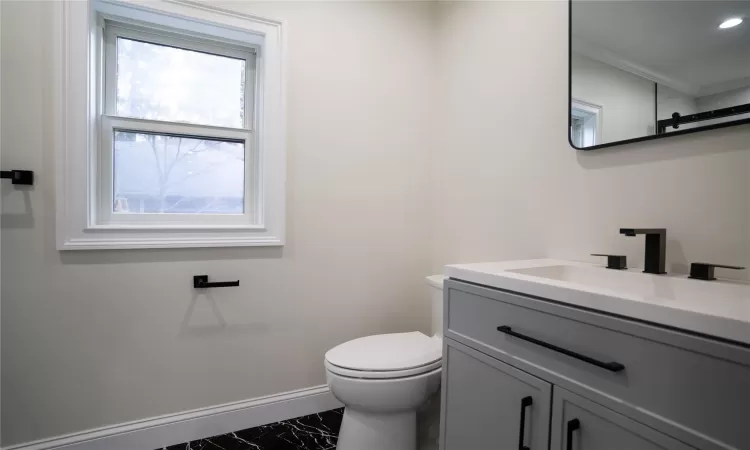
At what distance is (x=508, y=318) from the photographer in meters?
1.00

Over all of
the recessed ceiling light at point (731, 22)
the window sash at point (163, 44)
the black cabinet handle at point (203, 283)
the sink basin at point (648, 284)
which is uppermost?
the window sash at point (163, 44)

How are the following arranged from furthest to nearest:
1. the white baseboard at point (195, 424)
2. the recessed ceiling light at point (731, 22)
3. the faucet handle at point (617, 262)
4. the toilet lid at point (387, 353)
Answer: the white baseboard at point (195, 424), the toilet lid at point (387, 353), the faucet handle at point (617, 262), the recessed ceiling light at point (731, 22)

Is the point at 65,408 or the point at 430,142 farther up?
the point at 430,142

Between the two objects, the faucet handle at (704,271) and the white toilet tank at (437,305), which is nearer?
the faucet handle at (704,271)

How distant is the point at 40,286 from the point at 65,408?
0.51m

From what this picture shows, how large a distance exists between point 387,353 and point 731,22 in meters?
1.48

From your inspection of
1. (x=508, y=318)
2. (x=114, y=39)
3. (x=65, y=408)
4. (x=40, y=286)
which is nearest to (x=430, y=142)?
(x=508, y=318)

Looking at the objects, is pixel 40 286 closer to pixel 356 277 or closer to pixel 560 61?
pixel 356 277

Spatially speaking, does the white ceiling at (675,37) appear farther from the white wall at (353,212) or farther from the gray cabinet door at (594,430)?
the gray cabinet door at (594,430)

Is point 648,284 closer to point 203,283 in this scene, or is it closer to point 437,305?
point 437,305

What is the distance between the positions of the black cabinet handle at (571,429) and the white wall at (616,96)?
2.96 feet

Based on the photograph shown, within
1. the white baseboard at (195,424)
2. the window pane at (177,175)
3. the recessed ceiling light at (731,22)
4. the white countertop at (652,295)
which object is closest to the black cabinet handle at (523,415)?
the white countertop at (652,295)

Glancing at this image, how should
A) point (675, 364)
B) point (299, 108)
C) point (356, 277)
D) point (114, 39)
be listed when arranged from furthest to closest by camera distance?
1. point (356, 277)
2. point (299, 108)
3. point (114, 39)
4. point (675, 364)

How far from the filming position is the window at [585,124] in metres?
1.31
